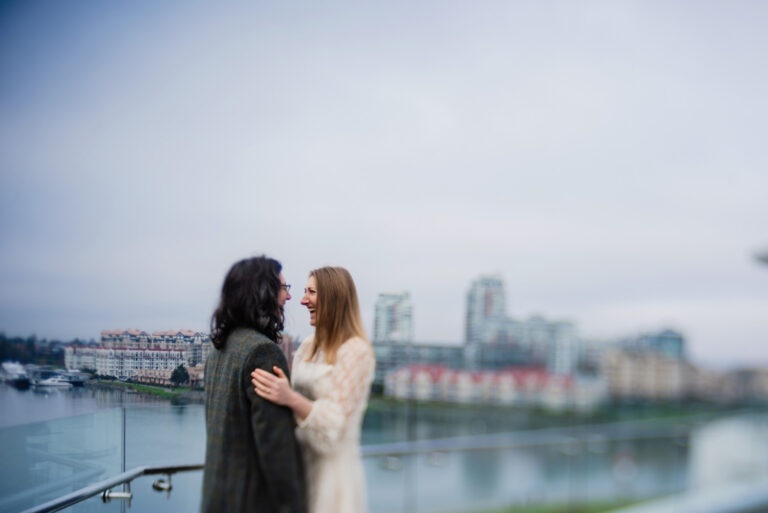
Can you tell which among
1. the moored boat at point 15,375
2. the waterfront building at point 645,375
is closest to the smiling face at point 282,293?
the moored boat at point 15,375

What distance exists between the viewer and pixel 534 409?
5.47 metres

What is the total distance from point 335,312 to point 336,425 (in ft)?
1.07

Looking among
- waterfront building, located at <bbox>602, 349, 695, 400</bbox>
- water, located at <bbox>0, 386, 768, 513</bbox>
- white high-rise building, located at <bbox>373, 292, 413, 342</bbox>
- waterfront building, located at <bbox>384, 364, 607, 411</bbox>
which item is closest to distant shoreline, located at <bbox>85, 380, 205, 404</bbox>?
water, located at <bbox>0, 386, 768, 513</bbox>

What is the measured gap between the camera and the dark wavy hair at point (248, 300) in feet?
5.53

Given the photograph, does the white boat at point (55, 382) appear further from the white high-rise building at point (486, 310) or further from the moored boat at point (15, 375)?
the white high-rise building at point (486, 310)

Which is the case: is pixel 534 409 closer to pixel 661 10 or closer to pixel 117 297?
pixel 661 10

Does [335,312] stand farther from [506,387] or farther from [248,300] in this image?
[506,387]

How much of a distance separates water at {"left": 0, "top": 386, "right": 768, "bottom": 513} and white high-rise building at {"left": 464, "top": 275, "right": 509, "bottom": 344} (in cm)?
70

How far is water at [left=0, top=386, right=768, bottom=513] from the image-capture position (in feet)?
8.32

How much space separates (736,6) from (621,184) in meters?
1.46

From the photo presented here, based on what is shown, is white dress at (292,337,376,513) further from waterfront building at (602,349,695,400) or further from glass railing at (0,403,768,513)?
waterfront building at (602,349,695,400)

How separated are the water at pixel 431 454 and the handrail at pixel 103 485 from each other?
0.04 meters

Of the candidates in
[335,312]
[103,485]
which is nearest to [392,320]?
[103,485]

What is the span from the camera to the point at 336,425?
1.68 m
